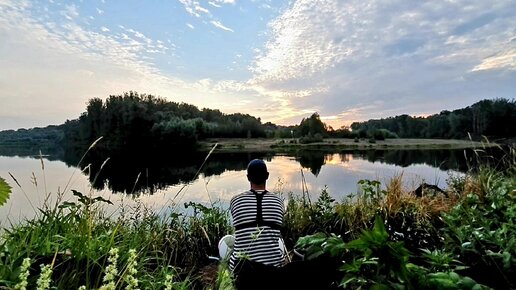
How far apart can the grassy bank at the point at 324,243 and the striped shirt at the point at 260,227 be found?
0.27m

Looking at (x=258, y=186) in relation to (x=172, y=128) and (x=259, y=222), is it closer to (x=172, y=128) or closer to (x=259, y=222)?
(x=259, y=222)

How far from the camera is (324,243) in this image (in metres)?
1.37

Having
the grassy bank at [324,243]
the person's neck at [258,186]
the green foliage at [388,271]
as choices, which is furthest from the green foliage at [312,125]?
the green foliage at [388,271]

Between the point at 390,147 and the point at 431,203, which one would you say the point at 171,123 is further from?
the point at 431,203

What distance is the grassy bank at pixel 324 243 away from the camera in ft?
3.55

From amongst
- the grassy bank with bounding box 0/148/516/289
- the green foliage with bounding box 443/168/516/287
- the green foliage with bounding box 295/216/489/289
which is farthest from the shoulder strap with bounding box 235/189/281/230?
the green foliage with bounding box 295/216/489/289

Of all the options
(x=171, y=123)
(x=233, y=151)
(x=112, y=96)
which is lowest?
(x=233, y=151)

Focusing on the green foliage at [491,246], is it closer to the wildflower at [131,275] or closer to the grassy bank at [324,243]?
the grassy bank at [324,243]

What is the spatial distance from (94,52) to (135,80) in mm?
2623

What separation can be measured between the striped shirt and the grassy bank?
266mm

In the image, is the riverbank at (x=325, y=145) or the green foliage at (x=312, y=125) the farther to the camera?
the green foliage at (x=312, y=125)

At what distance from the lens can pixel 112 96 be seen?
206 ft

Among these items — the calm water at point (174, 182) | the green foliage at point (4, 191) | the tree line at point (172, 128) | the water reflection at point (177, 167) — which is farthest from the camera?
the tree line at point (172, 128)

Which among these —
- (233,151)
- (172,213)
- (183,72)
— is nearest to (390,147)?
(233,151)
